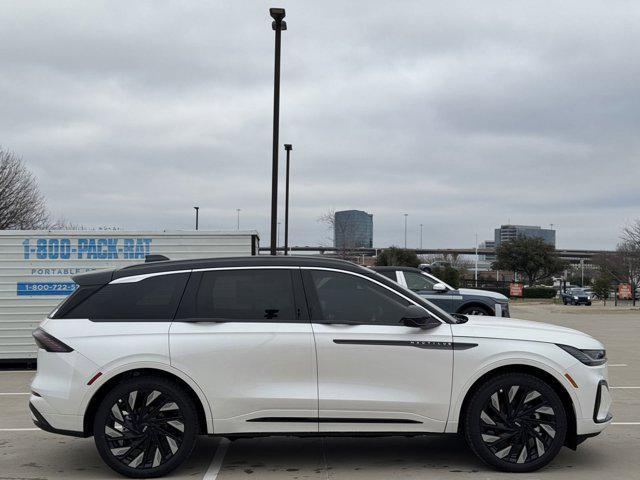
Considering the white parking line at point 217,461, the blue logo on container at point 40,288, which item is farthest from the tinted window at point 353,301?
the blue logo on container at point 40,288

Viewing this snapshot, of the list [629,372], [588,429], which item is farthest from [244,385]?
[629,372]

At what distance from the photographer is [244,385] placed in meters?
5.23

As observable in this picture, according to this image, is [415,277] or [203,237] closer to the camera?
[203,237]

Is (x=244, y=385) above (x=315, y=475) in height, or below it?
above

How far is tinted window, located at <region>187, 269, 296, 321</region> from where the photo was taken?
5426 mm

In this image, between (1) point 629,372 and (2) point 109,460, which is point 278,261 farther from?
(1) point 629,372

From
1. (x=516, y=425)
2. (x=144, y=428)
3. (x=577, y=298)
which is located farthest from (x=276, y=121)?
(x=577, y=298)

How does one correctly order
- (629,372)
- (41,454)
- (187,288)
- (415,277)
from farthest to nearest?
(415,277) < (629,372) < (41,454) < (187,288)

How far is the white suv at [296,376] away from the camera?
5.22 meters

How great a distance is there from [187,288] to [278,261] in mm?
791

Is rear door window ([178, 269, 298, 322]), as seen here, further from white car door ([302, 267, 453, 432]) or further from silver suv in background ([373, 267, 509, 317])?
silver suv in background ([373, 267, 509, 317])

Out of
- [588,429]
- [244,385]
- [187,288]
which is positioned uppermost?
[187,288]

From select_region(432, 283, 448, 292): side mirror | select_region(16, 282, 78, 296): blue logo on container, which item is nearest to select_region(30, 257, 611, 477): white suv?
select_region(16, 282, 78, 296): blue logo on container

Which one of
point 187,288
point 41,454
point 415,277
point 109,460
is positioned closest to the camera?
point 109,460
